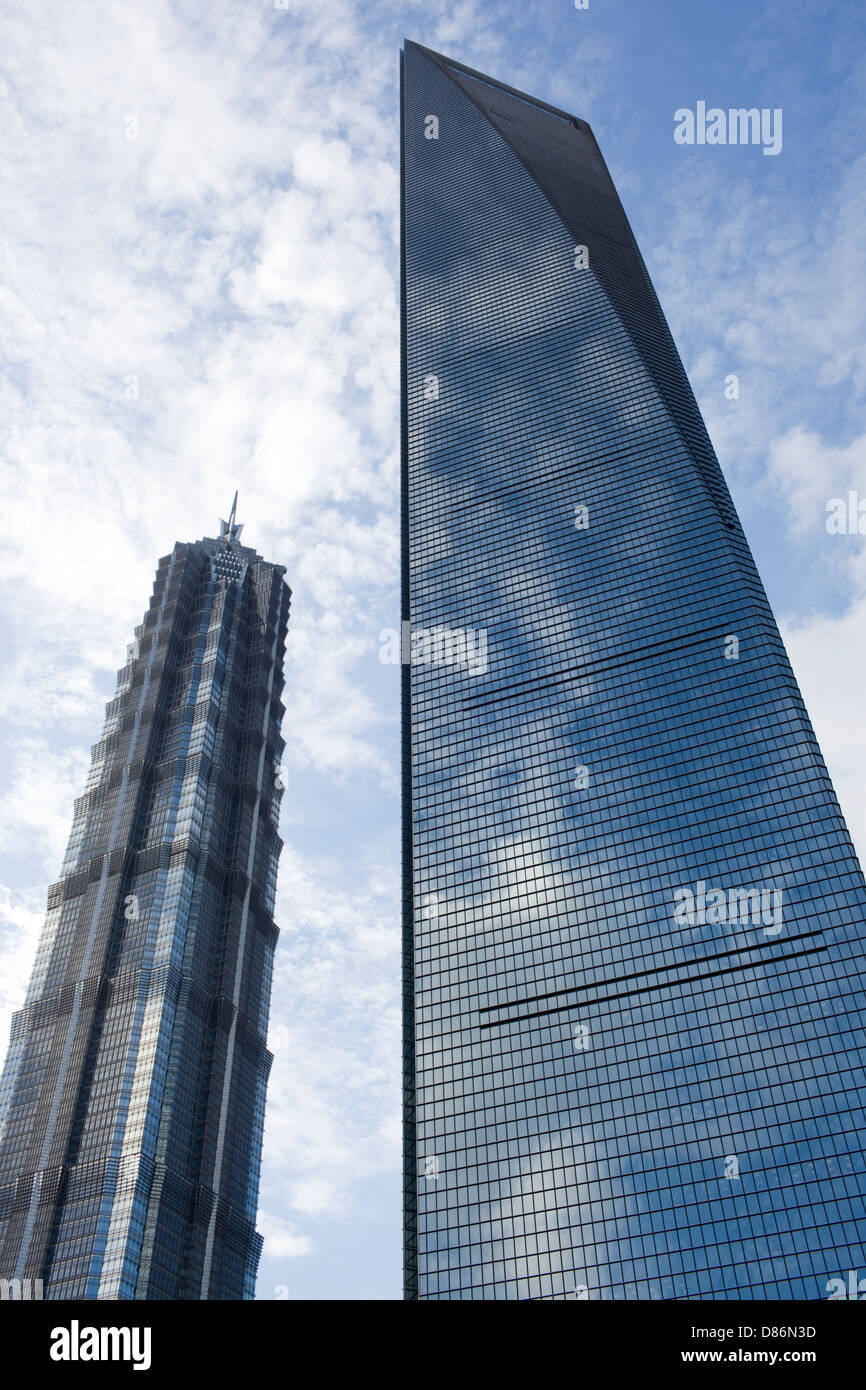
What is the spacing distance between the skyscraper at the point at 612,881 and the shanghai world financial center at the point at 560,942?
0.30m

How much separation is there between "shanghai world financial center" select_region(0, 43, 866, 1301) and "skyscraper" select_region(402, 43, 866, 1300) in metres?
0.30

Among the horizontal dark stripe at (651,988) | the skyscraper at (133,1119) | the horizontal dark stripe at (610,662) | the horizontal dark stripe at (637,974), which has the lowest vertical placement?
the horizontal dark stripe at (651,988)

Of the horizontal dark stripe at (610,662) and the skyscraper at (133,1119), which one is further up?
the horizontal dark stripe at (610,662)

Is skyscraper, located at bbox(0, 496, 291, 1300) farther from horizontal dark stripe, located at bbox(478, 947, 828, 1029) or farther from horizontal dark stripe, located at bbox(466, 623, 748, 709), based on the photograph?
horizontal dark stripe, located at bbox(466, 623, 748, 709)

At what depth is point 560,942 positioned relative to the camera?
124562 mm

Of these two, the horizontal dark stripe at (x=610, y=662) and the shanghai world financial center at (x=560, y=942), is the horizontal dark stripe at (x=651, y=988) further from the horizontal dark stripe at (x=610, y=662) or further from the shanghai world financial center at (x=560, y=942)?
the horizontal dark stripe at (x=610, y=662)

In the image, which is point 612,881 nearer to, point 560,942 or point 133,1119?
point 560,942

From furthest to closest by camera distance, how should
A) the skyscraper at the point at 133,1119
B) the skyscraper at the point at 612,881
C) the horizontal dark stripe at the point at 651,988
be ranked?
the skyscraper at the point at 133,1119 → the horizontal dark stripe at the point at 651,988 → the skyscraper at the point at 612,881

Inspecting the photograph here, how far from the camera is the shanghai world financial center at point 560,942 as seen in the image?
105250 millimetres

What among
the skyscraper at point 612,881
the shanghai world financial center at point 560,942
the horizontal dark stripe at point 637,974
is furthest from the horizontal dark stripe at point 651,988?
the horizontal dark stripe at point 637,974

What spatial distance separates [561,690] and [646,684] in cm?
1036

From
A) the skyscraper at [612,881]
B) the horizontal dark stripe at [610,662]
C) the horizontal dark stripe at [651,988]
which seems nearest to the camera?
the skyscraper at [612,881]

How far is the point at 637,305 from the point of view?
187 metres
